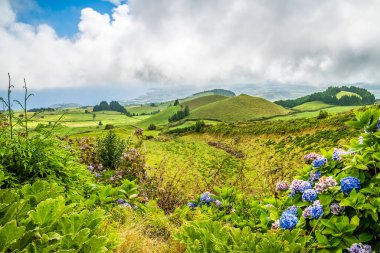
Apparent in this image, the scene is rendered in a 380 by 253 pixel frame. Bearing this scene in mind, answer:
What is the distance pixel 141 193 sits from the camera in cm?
719

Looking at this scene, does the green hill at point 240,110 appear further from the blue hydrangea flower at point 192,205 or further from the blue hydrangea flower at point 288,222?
the blue hydrangea flower at point 288,222

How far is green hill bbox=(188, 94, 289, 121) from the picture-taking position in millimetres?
128750

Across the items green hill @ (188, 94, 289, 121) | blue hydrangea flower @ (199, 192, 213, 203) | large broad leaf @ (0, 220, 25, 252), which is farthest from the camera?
green hill @ (188, 94, 289, 121)

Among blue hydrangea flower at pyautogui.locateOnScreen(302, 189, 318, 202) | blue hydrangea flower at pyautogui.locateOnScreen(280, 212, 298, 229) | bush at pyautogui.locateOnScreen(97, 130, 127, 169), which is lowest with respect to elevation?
bush at pyautogui.locateOnScreen(97, 130, 127, 169)

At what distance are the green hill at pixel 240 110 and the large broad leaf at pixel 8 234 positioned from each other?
12404cm

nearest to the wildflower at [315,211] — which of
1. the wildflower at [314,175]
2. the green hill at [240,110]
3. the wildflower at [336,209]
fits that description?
the wildflower at [336,209]

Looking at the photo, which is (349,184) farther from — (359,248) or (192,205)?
(192,205)

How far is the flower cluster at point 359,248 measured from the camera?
2.67 meters

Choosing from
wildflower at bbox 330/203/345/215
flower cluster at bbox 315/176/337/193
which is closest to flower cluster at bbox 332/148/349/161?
flower cluster at bbox 315/176/337/193

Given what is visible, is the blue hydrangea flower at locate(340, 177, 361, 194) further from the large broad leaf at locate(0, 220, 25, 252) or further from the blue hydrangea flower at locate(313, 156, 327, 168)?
the large broad leaf at locate(0, 220, 25, 252)

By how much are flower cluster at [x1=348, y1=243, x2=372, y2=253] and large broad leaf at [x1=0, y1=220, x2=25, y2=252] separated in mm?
2775

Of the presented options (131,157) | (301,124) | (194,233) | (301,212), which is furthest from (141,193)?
(301,124)

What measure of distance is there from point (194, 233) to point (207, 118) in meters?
125

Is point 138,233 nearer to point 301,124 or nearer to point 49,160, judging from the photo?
point 49,160
